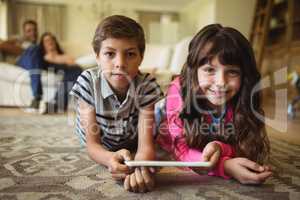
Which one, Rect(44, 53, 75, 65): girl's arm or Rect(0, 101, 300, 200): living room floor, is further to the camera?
Rect(44, 53, 75, 65): girl's arm

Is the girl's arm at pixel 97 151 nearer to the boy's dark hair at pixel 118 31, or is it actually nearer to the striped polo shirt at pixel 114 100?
the striped polo shirt at pixel 114 100

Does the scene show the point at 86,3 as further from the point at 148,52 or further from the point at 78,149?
the point at 78,149

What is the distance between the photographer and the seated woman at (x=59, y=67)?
2.38 m

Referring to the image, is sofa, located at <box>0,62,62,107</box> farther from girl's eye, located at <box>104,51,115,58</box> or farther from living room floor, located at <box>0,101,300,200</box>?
girl's eye, located at <box>104,51,115,58</box>

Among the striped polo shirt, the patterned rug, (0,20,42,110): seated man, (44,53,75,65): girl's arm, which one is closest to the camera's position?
the patterned rug

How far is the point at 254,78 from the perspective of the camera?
78 centimetres

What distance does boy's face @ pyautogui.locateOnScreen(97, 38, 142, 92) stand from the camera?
75cm

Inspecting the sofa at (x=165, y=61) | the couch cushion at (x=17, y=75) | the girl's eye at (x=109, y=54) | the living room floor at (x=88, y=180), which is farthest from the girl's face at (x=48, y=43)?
the girl's eye at (x=109, y=54)

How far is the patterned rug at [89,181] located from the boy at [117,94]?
7 cm

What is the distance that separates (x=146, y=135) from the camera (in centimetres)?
78

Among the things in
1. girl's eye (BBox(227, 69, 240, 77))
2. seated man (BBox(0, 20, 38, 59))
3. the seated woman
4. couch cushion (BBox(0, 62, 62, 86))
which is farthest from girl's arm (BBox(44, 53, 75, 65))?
girl's eye (BBox(227, 69, 240, 77))

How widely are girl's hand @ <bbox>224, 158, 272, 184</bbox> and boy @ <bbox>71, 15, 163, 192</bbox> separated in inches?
7.9

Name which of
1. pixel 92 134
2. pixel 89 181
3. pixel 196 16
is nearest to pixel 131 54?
pixel 92 134

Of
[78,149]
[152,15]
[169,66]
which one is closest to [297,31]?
[169,66]
